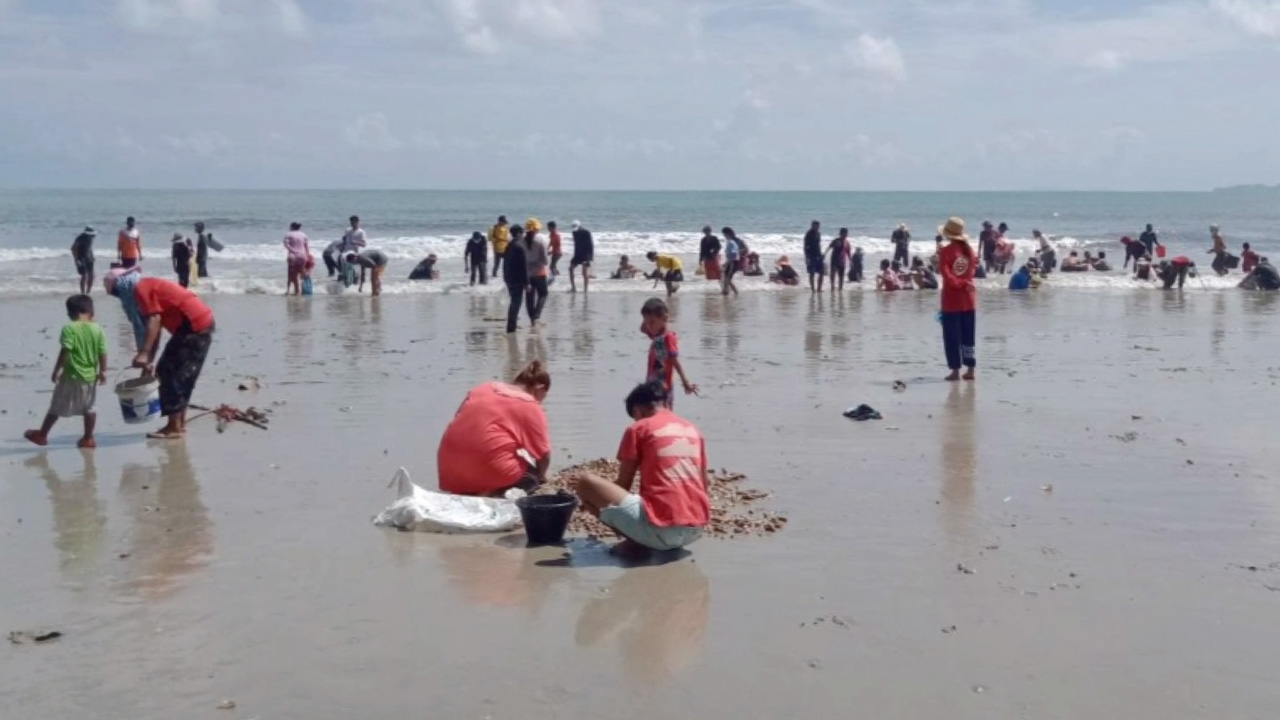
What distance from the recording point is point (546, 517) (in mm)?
7160

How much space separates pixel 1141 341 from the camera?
1786 cm

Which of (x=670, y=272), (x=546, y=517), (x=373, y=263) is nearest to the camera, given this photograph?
(x=546, y=517)

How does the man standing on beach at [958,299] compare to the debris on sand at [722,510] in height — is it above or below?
above

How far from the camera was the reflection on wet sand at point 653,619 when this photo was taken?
18.1 feet

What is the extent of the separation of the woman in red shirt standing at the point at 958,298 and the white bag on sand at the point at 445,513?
23.7 ft

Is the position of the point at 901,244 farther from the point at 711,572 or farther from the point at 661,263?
the point at 711,572

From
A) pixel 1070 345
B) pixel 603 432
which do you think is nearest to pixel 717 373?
pixel 603 432

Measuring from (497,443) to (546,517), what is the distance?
0.93 meters

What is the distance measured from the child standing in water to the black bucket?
7.87 feet

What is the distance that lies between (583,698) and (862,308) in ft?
62.5

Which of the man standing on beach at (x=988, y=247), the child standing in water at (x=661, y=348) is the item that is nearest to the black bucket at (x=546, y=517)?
the child standing in water at (x=661, y=348)

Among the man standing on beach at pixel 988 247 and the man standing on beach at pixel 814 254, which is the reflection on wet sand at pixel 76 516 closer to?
the man standing on beach at pixel 814 254

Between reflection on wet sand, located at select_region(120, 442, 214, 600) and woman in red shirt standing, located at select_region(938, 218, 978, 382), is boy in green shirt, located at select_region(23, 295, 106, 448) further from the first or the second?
woman in red shirt standing, located at select_region(938, 218, 978, 382)

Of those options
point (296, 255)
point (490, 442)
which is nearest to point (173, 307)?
point (490, 442)
